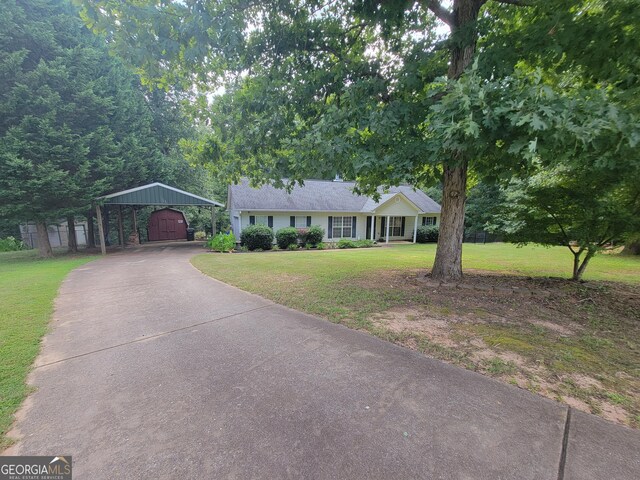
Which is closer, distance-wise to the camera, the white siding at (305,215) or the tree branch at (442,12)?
the tree branch at (442,12)

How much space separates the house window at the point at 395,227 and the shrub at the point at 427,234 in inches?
66.5

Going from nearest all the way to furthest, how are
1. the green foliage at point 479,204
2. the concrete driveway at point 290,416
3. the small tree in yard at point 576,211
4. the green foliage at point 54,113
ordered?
the concrete driveway at point 290,416 < the small tree in yard at point 576,211 < the green foliage at point 54,113 < the green foliage at point 479,204

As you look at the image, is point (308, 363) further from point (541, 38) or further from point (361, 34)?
point (361, 34)

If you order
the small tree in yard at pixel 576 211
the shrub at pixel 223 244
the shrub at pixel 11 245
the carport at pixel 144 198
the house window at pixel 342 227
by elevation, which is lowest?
the shrub at pixel 11 245

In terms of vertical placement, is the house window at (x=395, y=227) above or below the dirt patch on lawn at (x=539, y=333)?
above

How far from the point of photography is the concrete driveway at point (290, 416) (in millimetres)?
2061

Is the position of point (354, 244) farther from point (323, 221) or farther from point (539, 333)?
point (539, 333)

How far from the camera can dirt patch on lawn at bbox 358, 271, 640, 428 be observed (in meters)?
2.97

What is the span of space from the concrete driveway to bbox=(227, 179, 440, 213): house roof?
15.1m

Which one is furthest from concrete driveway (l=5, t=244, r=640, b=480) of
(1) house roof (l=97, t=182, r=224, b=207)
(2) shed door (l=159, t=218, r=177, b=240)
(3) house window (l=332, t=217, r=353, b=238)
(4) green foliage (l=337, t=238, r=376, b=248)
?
(2) shed door (l=159, t=218, r=177, b=240)

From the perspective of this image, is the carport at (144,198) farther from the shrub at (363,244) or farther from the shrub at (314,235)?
the shrub at (363,244)

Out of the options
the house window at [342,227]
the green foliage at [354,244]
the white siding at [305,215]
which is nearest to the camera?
the white siding at [305,215]

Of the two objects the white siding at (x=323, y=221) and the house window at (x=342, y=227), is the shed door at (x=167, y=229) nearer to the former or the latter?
the white siding at (x=323, y=221)

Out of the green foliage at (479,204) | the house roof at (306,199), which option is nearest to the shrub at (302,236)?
the house roof at (306,199)
